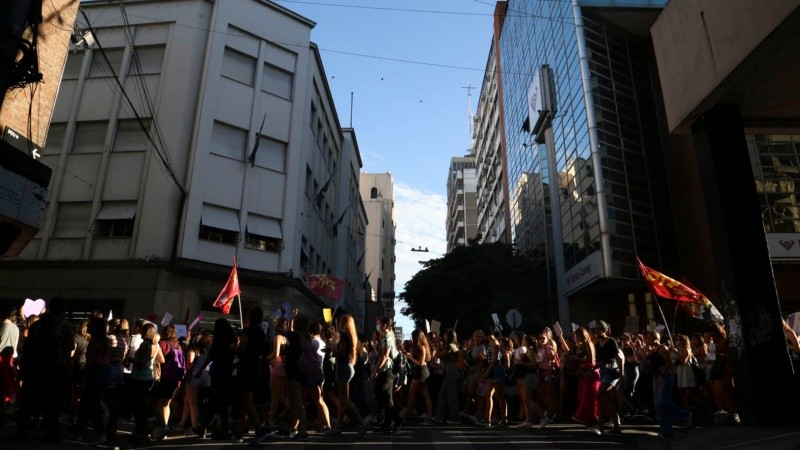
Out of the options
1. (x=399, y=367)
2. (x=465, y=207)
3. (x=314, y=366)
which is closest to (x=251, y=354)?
(x=314, y=366)

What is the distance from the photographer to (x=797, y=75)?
738 cm

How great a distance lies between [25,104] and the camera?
1111 centimetres

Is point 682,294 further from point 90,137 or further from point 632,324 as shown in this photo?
point 90,137

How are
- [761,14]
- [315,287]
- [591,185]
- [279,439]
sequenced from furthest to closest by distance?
[591,185]
[315,287]
[279,439]
[761,14]

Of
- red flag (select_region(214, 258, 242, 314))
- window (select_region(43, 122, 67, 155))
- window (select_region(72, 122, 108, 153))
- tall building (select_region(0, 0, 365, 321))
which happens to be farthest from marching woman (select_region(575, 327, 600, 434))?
window (select_region(43, 122, 67, 155))

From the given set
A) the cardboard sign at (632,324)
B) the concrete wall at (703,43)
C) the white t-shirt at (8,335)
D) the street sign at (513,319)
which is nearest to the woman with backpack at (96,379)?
the white t-shirt at (8,335)

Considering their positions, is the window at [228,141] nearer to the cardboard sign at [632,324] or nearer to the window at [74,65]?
the window at [74,65]

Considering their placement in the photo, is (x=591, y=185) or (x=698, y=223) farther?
(x=591, y=185)

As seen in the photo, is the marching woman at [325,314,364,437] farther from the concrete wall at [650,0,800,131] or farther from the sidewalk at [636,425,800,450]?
the concrete wall at [650,0,800,131]

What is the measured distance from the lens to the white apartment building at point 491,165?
159 feet

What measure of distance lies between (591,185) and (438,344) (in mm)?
17300

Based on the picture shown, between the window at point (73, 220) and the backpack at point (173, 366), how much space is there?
1483 cm

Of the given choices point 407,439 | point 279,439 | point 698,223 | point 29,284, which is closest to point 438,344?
point 407,439

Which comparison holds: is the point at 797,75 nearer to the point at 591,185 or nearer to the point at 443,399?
the point at 443,399
